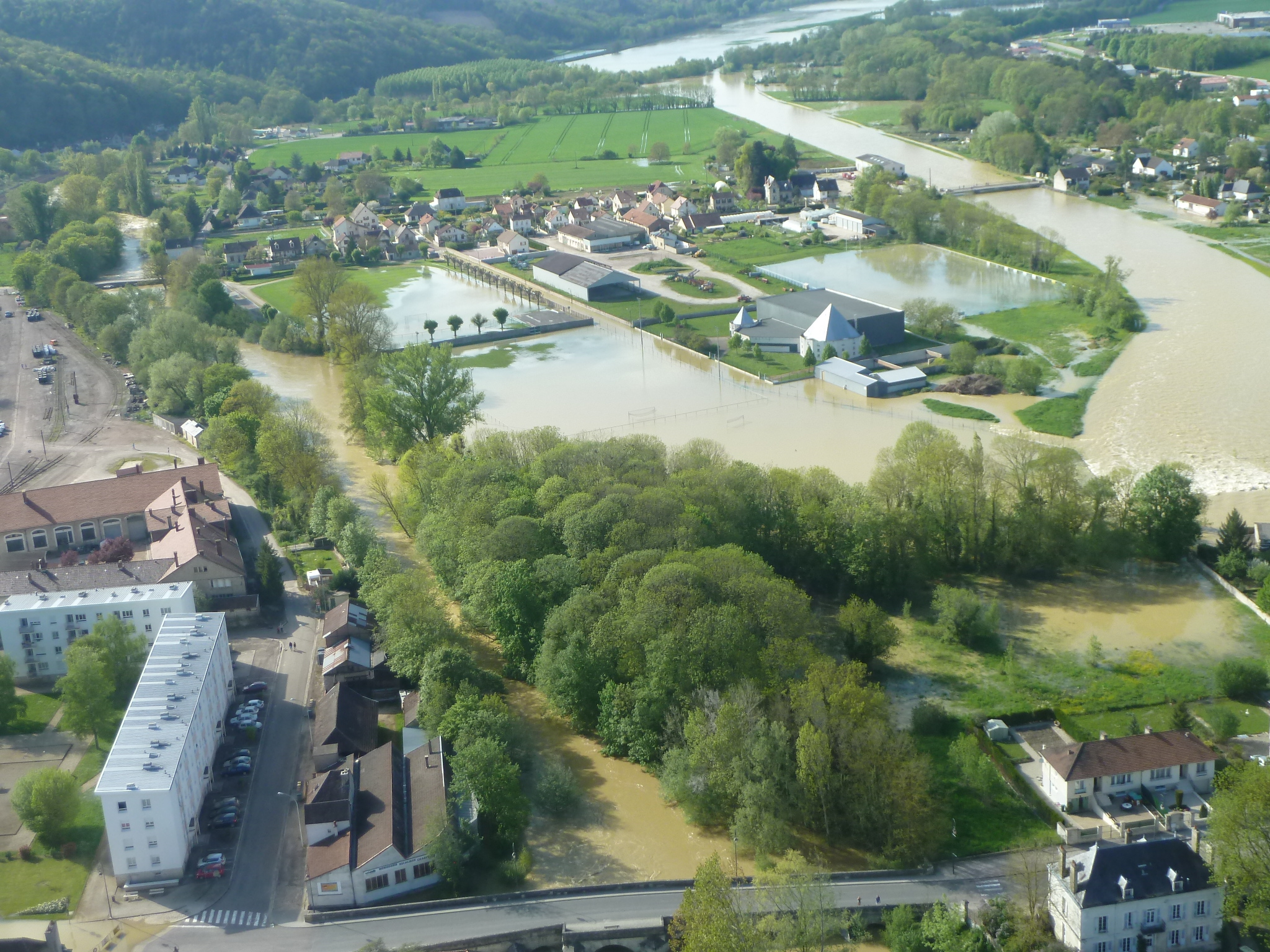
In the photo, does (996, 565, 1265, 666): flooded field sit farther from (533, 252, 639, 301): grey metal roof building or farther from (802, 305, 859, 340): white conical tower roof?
(533, 252, 639, 301): grey metal roof building

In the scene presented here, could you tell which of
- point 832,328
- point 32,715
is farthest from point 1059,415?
point 32,715

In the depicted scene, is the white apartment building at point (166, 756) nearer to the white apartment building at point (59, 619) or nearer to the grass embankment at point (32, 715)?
the white apartment building at point (59, 619)

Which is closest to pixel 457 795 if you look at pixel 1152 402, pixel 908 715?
pixel 908 715

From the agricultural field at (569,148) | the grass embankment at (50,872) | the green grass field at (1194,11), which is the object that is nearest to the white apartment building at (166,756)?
the grass embankment at (50,872)

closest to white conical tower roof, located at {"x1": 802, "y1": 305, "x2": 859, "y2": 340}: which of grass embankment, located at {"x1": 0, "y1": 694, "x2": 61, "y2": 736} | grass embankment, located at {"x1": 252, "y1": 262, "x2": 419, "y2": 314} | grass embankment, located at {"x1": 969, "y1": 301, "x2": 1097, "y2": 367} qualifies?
grass embankment, located at {"x1": 969, "y1": 301, "x2": 1097, "y2": 367}

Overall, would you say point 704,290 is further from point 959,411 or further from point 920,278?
point 959,411

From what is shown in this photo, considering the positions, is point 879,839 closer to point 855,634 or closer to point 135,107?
point 855,634

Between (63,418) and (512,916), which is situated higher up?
(512,916)
